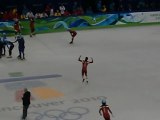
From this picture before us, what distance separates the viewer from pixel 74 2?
38.9 m

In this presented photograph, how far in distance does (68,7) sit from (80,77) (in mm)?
16048

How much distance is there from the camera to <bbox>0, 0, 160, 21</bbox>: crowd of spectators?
120ft

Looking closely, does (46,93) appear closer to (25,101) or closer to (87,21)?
(25,101)

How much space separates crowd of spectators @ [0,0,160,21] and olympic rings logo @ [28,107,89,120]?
701 inches

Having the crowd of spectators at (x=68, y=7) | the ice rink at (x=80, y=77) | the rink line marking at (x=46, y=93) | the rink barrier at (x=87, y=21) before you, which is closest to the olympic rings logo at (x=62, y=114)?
the ice rink at (x=80, y=77)

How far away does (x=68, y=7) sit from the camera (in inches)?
1532

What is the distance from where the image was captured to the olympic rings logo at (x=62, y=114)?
703 inches

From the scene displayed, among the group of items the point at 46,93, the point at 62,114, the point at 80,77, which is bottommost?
the point at 62,114

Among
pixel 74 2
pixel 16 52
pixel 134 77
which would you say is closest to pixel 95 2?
pixel 74 2

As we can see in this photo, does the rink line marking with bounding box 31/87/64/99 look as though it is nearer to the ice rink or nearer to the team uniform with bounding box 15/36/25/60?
the ice rink

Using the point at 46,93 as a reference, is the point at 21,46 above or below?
above

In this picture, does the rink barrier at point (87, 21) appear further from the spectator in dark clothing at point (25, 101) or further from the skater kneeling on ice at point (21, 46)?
the spectator in dark clothing at point (25, 101)

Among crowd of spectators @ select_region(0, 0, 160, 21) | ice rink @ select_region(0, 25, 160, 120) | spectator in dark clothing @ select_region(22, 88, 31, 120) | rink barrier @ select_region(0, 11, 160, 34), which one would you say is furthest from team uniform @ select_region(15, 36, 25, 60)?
spectator in dark clothing @ select_region(22, 88, 31, 120)

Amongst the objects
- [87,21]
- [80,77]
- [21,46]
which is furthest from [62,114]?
[87,21]
